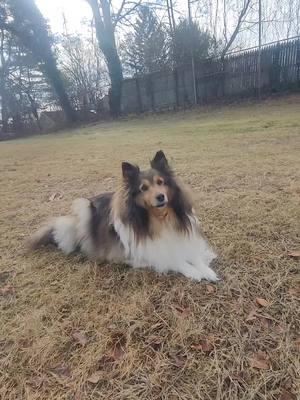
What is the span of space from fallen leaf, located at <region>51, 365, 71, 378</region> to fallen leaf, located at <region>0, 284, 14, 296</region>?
36.7 inches

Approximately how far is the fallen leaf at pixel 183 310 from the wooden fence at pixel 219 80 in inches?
579

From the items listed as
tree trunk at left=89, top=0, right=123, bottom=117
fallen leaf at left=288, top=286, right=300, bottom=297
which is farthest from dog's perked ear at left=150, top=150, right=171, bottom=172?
tree trunk at left=89, top=0, right=123, bottom=117

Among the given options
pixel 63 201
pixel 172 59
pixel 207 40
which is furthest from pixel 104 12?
pixel 63 201

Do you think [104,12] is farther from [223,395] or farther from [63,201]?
[223,395]

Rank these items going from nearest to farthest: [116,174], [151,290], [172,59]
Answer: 1. [151,290]
2. [116,174]
3. [172,59]

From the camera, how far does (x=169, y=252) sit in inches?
90.7

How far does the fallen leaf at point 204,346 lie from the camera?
1.63 meters

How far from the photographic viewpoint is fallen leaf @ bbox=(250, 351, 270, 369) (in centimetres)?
150

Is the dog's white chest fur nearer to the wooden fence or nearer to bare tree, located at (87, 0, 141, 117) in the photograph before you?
the wooden fence

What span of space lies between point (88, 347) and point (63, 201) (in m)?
2.83

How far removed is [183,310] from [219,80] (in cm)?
1556

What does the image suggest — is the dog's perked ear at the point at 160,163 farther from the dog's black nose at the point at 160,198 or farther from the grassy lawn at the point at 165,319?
the grassy lawn at the point at 165,319

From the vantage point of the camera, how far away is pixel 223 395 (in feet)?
4.55

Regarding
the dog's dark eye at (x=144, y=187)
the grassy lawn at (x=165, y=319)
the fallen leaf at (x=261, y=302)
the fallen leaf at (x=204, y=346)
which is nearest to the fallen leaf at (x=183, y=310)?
the grassy lawn at (x=165, y=319)
